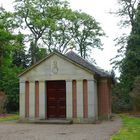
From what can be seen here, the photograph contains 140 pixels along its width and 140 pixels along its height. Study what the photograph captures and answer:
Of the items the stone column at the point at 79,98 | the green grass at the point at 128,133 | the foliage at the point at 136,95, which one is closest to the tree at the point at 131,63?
the foliage at the point at 136,95

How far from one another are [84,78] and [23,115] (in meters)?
5.69

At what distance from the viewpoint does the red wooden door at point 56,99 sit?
2892cm

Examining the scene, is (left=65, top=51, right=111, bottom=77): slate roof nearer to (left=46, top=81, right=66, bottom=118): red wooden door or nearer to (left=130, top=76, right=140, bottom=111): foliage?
(left=46, top=81, right=66, bottom=118): red wooden door

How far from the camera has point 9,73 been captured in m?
46.9

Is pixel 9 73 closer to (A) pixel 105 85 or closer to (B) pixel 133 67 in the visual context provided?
(B) pixel 133 67

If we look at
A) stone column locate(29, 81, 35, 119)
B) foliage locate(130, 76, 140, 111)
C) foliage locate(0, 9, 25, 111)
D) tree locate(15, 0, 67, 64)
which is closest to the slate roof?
stone column locate(29, 81, 35, 119)

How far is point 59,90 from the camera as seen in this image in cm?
2919

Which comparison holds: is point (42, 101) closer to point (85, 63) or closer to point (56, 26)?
point (85, 63)

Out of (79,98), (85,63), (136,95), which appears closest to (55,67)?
(79,98)

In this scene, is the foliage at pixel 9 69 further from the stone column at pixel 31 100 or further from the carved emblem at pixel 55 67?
the carved emblem at pixel 55 67

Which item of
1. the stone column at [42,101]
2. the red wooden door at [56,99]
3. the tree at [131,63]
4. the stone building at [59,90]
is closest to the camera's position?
the stone building at [59,90]

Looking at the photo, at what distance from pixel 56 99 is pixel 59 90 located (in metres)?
Result: 0.77

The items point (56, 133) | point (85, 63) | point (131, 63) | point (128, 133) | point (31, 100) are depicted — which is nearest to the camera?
point (128, 133)

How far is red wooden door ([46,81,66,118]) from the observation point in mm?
28922
